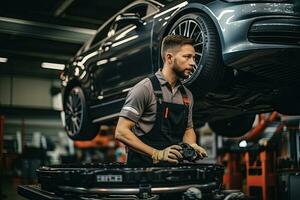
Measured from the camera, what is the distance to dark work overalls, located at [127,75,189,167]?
2051 mm

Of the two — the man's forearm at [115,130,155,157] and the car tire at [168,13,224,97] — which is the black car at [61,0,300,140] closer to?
the car tire at [168,13,224,97]

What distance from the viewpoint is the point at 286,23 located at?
265 cm

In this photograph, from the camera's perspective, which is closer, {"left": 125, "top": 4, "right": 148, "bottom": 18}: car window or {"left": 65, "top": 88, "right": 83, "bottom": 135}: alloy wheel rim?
{"left": 125, "top": 4, "right": 148, "bottom": 18}: car window

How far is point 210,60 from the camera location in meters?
2.83

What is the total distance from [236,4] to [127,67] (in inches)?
49.8

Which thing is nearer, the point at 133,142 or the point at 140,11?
the point at 133,142

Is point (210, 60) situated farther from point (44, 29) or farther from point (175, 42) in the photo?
point (44, 29)

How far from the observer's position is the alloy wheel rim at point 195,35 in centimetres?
288

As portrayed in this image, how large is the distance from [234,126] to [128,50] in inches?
59.2

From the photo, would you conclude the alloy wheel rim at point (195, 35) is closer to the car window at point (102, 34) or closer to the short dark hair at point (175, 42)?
the short dark hair at point (175, 42)

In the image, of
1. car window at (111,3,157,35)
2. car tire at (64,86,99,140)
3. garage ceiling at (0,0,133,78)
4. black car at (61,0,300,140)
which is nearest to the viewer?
black car at (61,0,300,140)

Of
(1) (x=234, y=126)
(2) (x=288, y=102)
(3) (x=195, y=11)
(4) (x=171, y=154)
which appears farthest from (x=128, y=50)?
(4) (x=171, y=154)

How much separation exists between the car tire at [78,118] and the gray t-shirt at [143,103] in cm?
246

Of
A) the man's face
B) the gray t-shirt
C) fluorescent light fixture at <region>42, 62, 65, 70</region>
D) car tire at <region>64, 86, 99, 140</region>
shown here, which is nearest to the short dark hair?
the man's face
